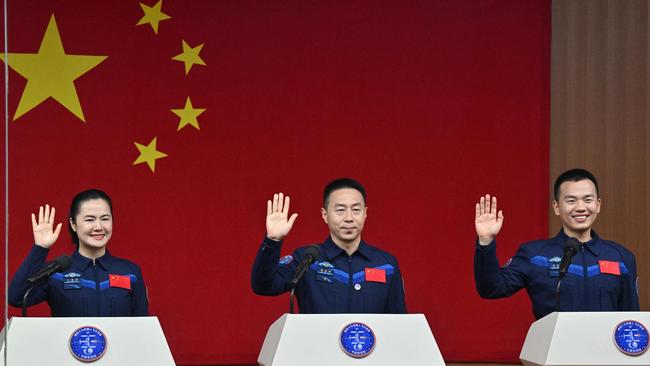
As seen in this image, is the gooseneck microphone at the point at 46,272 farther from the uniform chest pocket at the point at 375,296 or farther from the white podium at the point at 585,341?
the white podium at the point at 585,341

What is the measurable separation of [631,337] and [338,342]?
34.7 inches

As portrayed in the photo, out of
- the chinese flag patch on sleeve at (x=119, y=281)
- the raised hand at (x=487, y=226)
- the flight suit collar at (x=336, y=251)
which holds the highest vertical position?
the raised hand at (x=487, y=226)

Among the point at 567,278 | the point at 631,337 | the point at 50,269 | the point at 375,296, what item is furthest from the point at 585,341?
the point at 50,269

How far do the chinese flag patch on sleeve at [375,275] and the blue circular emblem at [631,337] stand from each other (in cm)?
106

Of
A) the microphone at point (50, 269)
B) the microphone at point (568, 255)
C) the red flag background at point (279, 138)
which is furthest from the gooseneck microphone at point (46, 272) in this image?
the red flag background at point (279, 138)

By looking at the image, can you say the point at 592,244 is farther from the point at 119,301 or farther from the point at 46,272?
the point at 46,272

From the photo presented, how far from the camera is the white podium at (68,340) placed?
3324 millimetres

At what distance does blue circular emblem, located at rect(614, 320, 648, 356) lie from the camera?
3.46 meters

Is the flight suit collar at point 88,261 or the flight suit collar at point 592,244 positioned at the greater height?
the flight suit collar at point 592,244

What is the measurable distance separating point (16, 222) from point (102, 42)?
98 centimetres

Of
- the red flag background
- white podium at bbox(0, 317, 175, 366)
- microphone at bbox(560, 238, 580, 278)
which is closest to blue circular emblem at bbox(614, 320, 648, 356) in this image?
microphone at bbox(560, 238, 580, 278)

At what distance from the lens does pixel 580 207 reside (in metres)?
4.28

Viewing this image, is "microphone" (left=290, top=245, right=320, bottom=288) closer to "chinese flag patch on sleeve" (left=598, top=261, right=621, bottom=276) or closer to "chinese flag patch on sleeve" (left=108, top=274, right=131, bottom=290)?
"chinese flag patch on sleeve" (left=108, top=274, right=131, bottom=290)

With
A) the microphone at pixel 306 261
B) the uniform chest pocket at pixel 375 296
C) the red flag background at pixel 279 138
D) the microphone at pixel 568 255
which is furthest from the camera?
the red flag background at pixel 279 138
